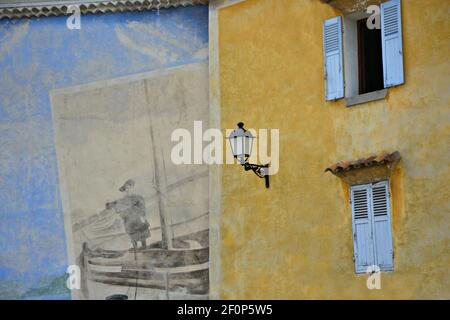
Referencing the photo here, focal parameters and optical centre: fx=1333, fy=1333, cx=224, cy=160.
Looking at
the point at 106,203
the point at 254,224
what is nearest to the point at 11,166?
the point at 106,203

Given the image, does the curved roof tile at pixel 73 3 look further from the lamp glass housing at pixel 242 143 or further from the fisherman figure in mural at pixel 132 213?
the lamp glass housing at pixel 242 143

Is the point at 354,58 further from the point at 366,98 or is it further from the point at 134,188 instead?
the point at 134,188

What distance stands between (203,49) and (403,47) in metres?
4.25

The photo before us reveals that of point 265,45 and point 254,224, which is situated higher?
point 265,45

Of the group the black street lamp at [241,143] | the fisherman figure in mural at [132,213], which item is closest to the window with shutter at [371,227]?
the black street lamp at [241,143]

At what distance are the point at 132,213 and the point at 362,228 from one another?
446cm

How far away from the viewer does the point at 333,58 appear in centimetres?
1969

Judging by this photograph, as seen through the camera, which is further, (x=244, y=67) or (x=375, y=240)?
(x=244, y=67)

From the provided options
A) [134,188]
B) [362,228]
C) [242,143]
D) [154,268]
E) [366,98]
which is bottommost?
[154,268]

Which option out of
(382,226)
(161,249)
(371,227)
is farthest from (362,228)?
(161,249)
